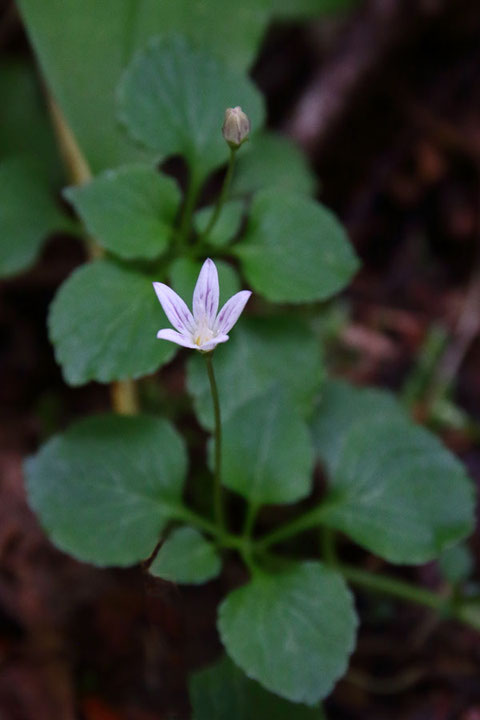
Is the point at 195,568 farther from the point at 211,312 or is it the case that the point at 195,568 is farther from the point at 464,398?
the point at 464,398

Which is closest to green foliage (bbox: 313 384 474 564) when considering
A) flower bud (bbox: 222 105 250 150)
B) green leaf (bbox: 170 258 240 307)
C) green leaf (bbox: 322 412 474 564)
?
green leaf (bbox: 322 412 474 564)

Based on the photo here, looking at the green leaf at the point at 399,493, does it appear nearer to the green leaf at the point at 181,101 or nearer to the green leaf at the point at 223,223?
the green leaf at the point at 223,223

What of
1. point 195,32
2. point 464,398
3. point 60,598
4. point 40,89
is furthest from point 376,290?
point 60,598

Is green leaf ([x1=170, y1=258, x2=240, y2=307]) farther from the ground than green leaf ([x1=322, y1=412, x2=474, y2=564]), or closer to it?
farther from the ground

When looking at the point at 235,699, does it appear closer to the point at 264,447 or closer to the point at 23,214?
the point at 264,447

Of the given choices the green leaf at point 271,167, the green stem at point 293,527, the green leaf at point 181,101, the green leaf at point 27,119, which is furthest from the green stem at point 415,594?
the green leaf at point 27,119

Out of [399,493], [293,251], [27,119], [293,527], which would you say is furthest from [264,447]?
[27,119]

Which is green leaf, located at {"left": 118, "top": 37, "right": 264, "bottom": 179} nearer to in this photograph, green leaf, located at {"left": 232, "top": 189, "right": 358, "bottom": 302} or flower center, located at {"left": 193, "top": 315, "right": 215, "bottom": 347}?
green leaf, located at {"left": 232, "top": 189, "right": 358, "bottom": 302}

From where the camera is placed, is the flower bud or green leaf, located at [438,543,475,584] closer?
the flower bud
